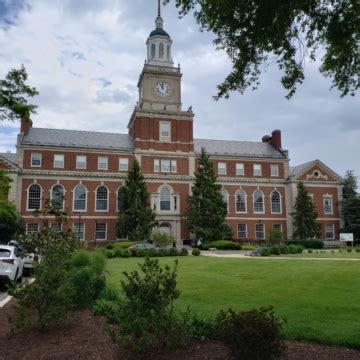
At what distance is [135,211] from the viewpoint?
42688 millimetres

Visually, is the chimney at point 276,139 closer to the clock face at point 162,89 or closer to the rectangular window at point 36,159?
the clock face at point 162,89

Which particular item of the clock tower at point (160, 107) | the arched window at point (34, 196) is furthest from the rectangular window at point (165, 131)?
the arched window at point (34, 196)

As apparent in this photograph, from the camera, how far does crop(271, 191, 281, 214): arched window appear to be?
52.5 m

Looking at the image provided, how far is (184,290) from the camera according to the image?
12.2 meters

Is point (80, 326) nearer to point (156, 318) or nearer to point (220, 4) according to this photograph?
point (156, 318)

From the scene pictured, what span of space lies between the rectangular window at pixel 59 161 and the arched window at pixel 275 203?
90.9 feet

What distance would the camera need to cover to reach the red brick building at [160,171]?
46062 mm

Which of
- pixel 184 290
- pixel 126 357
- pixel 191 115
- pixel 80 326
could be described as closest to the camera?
pixel 126 357

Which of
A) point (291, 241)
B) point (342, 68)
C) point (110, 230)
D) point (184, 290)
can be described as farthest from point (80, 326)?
point (291, 241)

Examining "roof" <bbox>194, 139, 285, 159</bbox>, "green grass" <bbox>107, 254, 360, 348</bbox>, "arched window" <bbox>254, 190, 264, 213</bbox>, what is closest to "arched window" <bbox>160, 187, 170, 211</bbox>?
"roof" <bbox>194, 139, 285, 159</bbox>

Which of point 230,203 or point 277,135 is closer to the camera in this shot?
point 230,203

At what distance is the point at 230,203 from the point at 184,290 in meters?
39.5

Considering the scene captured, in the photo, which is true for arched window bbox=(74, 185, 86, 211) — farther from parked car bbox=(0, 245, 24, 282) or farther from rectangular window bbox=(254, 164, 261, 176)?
parked car bbox=(0, 245, 24, 282)

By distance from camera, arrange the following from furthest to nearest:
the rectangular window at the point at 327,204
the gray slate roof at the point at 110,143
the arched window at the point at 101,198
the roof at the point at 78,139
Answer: the rectangular window at the point at 327,204, the gray slate roof at the point at 110,143, the roof at the point at 78,139, the arched window at the point at 101,198
